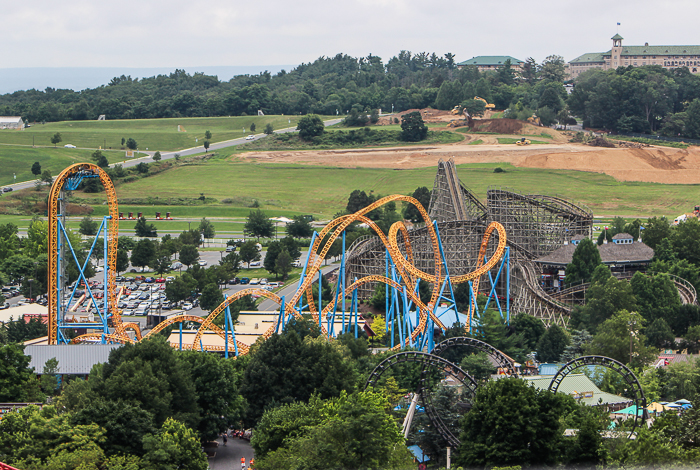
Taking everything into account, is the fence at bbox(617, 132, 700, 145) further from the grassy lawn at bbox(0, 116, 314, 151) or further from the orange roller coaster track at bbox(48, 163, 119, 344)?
the orange roller coaster track at bbox(48, 163, 119, 344)

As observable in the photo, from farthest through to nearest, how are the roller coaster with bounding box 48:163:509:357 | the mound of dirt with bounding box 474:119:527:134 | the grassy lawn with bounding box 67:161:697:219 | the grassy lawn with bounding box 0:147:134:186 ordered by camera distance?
1. the mound of dirt with bounding box 474:119:527:134
2. the grassy lawn with bounding box 0:147:134:186
3. the grassy lawn with bounding box 67:161:697:219
4. the roller coaster with bounding box 48:163:509:357

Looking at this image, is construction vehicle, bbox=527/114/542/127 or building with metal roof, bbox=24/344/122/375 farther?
construction vehicle, bbox=527/114/542/127

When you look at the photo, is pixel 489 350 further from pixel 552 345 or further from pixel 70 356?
pixel 70 356

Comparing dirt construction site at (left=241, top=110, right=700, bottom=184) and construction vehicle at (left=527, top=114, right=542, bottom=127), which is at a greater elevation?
construction vehicle at (left=527, top=114, right=542, bottom=127)

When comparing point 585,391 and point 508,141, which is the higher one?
point 508,141

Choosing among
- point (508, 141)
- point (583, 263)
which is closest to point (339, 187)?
point (508, 141)

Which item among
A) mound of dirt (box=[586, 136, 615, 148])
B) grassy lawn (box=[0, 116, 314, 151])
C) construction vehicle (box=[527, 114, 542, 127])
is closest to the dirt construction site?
mound of dirt (box=[586, 136, 615, 148])
